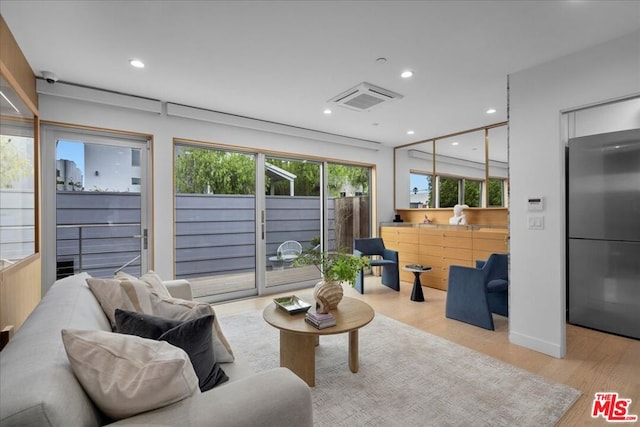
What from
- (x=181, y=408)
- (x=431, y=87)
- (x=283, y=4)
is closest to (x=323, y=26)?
(x=283, y=4)

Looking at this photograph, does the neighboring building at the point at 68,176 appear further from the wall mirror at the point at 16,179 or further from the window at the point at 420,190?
the window at the point at 420,190

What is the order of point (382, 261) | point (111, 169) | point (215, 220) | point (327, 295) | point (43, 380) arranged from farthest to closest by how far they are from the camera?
point (382, 261) < point (215, 220) < point (111, 169) < point (327, 295) < point (43, 380)

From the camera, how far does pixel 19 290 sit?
224 centimetres

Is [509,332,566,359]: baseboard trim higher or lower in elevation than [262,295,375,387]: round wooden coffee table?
lower

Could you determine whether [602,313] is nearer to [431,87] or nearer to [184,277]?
[431,87]

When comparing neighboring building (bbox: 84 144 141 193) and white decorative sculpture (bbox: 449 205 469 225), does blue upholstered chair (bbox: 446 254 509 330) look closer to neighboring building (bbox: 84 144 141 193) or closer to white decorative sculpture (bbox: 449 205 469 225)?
white decorative sculpture (bbox: 449 205 469 225)

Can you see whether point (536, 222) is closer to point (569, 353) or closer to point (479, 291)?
point (479, 291)

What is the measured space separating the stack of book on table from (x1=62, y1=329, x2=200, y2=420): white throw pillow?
3.84 ft

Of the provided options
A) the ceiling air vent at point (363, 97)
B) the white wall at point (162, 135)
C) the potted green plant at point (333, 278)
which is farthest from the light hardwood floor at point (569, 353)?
the ceiling air vent at point (363, 97)

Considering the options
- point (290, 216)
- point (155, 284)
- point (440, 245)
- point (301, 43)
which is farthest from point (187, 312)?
point (440, 245)

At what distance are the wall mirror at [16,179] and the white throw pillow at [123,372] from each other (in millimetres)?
1565

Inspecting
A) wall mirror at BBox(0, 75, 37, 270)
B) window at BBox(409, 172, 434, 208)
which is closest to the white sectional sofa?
wall mirror at BBox(0, 75, 37, 270)

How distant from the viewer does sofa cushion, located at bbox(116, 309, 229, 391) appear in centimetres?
124

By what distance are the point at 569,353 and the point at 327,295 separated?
2176 millimetres
